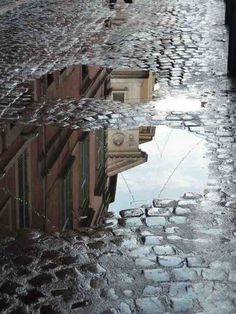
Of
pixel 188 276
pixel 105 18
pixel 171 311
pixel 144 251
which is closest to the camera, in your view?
pixel 171 311

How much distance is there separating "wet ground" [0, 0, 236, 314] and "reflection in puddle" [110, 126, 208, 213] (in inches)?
0.7

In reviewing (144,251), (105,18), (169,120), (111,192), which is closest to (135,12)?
(105,18)

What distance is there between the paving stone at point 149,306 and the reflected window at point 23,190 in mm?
1646

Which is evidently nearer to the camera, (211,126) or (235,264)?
(235,264)

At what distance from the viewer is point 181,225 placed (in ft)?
19.2

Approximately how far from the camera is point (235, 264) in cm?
514

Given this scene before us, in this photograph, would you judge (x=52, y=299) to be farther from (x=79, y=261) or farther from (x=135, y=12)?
(x=135, y=12)

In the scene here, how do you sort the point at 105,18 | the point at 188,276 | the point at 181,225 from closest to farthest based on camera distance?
the point at 188,276
the point at 181,225
the point at 105,18

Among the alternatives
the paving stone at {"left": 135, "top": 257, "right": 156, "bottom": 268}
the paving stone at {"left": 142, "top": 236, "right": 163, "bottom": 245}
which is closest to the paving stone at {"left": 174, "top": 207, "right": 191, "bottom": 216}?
the paving stone at {"left": 142, "top": 236, "right": 163, "bottom": 245}

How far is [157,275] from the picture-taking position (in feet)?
16.4

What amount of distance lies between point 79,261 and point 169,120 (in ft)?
12.8

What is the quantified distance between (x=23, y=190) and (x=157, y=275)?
2135 mm

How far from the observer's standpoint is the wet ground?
15.9 feet

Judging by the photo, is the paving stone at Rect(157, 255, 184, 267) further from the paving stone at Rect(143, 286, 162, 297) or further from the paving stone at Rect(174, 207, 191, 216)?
the paving stone at Rect(174, 207, 191, 216)
